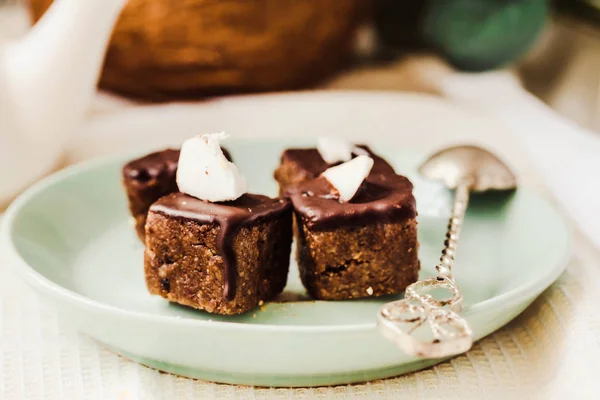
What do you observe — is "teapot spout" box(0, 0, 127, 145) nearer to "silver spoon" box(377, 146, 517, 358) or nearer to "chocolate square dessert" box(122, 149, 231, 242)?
"chocolate square dessert" box(122, 149, 231, 242)

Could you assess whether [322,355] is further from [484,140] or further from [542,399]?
[484,140]

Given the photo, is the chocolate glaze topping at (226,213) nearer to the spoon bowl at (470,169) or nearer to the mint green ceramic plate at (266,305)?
the mint green ceramic plate at (266,305)

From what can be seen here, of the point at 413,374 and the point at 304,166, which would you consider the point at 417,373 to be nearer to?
the point at 413,374

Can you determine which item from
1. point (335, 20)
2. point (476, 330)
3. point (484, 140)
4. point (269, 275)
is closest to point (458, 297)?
point (476, 330)

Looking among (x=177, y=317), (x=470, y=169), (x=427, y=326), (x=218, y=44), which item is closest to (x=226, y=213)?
(x=177, y=317)

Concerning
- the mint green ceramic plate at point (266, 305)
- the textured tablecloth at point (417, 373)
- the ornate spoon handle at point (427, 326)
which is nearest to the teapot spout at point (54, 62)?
the mint green ceramic plate at point (266, 305)

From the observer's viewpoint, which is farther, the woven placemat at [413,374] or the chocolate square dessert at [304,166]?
the chocolate square dessert at [304,166]
